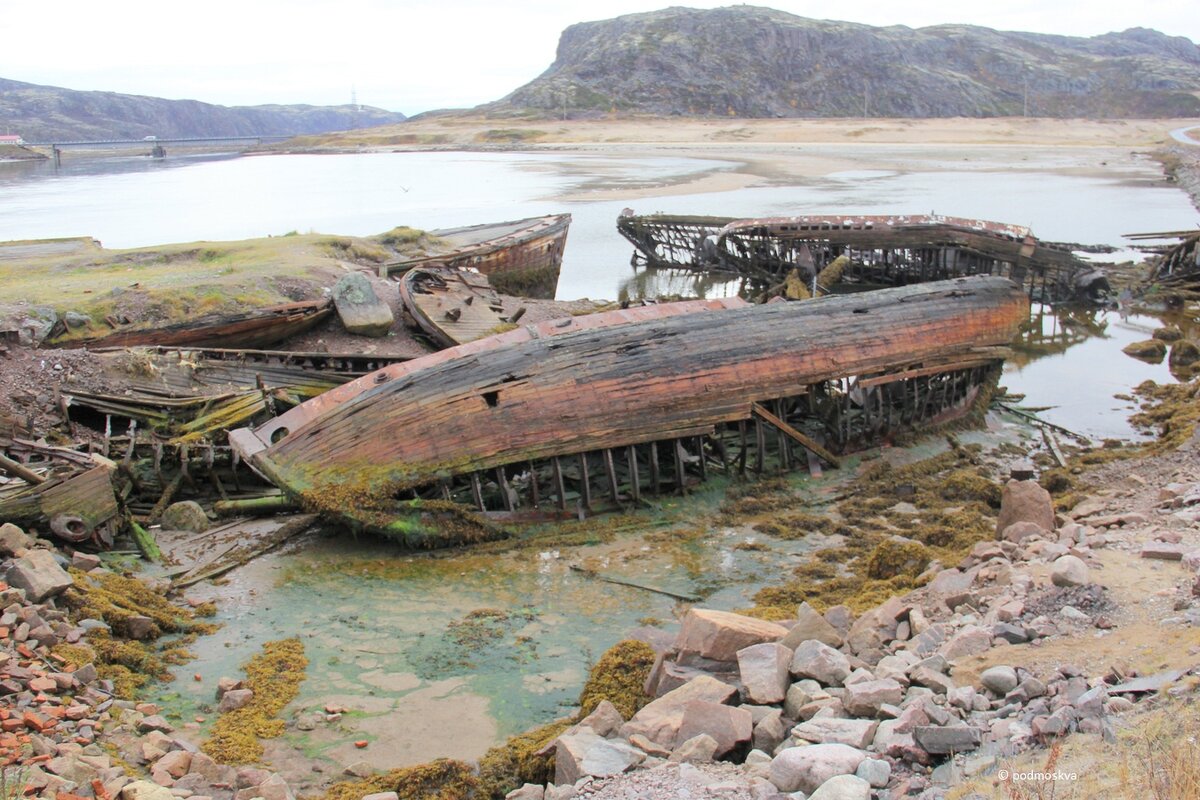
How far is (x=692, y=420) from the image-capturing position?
14602 mm

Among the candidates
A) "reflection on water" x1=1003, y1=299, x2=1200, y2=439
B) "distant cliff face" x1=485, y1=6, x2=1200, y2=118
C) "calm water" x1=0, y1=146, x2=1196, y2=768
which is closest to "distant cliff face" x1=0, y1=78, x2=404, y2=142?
"distant cliff face" x1=485, y1=6, x2=1200, y2=118

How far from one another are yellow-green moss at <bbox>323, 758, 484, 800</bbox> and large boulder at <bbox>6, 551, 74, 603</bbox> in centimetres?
402

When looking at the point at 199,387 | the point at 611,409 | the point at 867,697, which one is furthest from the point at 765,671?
the point at 199,387

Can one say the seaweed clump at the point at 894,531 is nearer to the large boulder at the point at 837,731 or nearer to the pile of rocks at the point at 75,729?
the large boulder at the point at 837,731

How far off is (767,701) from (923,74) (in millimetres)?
151891

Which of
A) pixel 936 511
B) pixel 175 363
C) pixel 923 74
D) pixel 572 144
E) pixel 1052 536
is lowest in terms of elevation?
pixel 936 511

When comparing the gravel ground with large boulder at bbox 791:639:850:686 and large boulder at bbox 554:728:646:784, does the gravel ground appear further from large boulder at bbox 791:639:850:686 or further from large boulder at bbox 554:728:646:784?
large boulder at bbox 791:639:850:686

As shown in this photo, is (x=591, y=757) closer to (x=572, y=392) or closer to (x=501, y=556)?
(x=501, y=556)

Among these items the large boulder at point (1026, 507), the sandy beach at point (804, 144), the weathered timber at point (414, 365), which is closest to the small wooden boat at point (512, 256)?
the weathered timber at point (414, 365)

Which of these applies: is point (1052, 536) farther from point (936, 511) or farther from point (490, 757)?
point (490, 757)

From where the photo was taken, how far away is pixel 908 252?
33.0 meters

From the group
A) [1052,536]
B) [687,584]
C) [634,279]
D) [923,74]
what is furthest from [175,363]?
[923,74]

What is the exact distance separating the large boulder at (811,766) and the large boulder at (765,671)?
4.15 feet

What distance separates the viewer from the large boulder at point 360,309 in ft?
66.7
